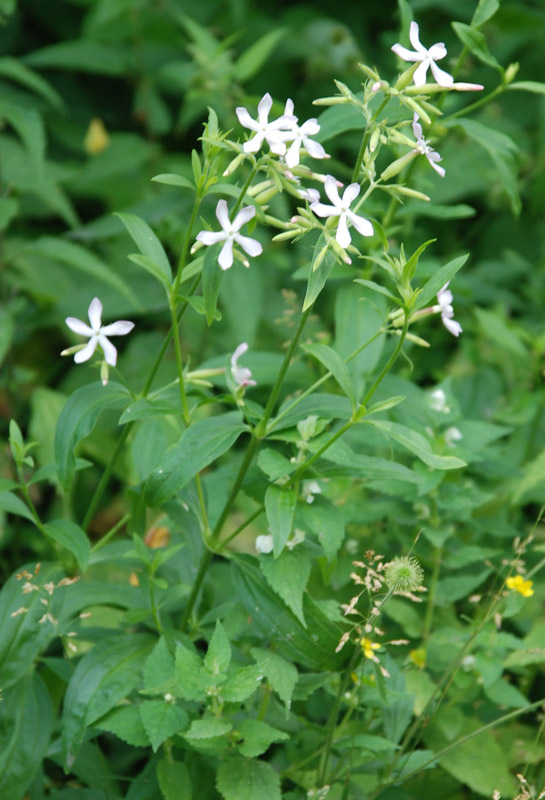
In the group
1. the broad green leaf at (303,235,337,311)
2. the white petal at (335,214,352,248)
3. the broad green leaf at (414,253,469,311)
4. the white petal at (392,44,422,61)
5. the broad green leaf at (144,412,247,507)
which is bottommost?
the broad green leaf at (144,412,247,507)

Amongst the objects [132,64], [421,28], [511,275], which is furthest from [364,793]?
[421,28]

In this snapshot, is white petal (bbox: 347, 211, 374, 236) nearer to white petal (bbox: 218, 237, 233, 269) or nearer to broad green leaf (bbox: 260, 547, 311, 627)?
white petal (bbox: 218, 237, 233, 269)

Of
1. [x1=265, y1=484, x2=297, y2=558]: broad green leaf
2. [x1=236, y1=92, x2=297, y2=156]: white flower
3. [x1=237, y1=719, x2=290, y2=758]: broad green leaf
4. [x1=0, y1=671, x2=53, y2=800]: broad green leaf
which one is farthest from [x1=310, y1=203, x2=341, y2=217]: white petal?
[x1=0, y1=671, x2=53, y2=800]: broad green leaf

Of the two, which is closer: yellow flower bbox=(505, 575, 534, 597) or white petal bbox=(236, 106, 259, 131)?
white petal bbox=(236, 106, 259, 131)

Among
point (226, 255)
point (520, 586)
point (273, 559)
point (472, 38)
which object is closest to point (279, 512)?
point (273, 559)

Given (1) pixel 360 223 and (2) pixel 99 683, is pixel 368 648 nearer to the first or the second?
(2) pixel 99 683

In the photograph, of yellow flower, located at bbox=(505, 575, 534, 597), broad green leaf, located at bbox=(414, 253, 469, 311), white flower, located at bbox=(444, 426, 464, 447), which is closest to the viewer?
broad green leaf, located at bbox=(414, 253, 469, 311)

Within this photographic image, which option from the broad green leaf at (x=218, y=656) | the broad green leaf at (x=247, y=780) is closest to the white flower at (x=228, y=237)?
the broad green leaf at (x=218, y=656)

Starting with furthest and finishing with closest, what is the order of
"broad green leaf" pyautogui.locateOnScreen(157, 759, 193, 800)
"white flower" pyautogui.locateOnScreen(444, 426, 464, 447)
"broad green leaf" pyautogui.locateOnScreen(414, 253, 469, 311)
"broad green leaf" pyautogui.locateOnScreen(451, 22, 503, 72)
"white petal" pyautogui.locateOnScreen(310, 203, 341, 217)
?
"white flower" pyautogui.locateOnScreen(444, 426, 464, 447) < "broad green leaf" pyautogui.locateOnScreen(451, 22, 503, 72) < "broad green leaf" pyautogui.locateOnScreen(157, 759, 193, 800) < "broad green leaf" pyautogui.locateOnScreen(414, 253, 469, 311) < "white petal" pyautogui.locateOnScreen(310, 203, 341, 217)
